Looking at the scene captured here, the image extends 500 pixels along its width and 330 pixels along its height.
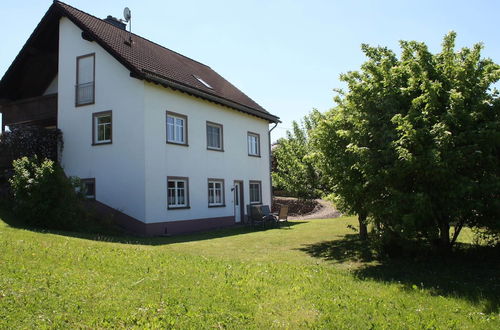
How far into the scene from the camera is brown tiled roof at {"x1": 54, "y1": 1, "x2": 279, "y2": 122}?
17125 millimetres

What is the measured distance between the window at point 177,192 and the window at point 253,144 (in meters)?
6.20

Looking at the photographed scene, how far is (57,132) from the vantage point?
18594 millimetres

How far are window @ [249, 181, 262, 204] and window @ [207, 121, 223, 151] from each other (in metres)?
3.68

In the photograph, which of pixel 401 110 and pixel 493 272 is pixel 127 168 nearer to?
pixel 401 110

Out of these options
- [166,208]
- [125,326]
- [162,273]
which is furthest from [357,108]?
[166,208]

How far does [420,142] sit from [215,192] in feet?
44.3

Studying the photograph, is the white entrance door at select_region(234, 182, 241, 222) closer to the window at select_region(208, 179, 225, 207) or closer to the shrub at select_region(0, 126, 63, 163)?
the window at select_region(208, 179, 225, 207)

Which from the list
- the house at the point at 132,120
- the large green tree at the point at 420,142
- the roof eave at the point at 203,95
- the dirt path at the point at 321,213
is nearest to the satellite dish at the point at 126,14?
the house at the point at 132,120

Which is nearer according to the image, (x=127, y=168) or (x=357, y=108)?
(x=357, y=108)

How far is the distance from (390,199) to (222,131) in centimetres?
1360

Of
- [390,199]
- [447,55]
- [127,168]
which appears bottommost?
[390,199]

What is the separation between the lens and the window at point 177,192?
1778 cm

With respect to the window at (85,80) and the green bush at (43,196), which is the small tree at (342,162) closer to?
the green bush at (43,196)

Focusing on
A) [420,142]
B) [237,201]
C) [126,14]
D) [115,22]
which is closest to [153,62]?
[126,14]
